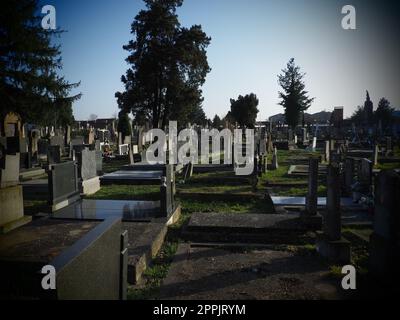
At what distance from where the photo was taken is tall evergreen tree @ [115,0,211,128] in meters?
27.1

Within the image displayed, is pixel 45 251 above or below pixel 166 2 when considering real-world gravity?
below

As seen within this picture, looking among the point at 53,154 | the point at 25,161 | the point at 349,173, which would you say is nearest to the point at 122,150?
the point at 25,161

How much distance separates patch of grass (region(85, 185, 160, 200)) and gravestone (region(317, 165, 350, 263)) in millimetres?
5817

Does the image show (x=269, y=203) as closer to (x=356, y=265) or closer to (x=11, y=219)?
(x=356, y=265)

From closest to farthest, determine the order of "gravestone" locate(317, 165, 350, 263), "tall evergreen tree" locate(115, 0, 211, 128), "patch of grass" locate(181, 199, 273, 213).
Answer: "gravestone" locate(317, 165, 350, 263), "patch of grass" locate(181, 199, 273, 213), "tall evergreen tree" locate(115, 0, 211, 128)

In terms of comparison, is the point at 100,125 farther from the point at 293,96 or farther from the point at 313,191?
the point at 313,191

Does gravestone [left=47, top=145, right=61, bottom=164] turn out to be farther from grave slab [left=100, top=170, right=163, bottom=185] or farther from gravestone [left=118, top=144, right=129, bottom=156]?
gravestone [left=118, top=144, right=129, bottom=156]

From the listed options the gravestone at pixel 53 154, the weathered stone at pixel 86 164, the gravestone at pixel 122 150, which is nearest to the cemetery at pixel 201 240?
the weathered stone at pixel 86 164

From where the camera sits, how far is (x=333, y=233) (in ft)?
16.0

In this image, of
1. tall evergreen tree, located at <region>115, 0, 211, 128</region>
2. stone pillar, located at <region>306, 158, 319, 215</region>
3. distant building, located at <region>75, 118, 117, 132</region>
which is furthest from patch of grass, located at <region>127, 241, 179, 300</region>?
distant building, located at <region>75, 118, 117, 132</region>
